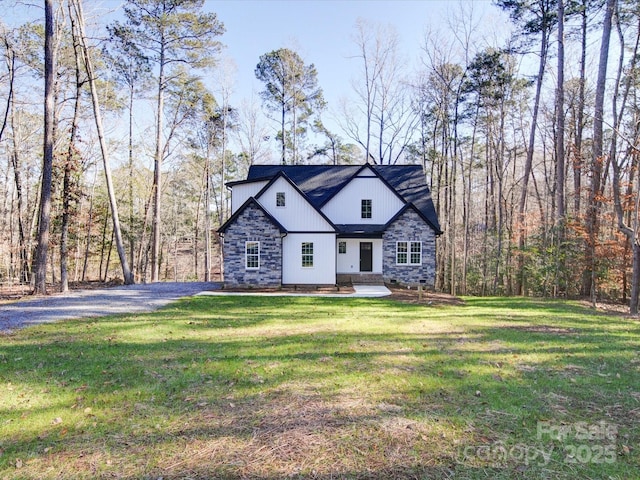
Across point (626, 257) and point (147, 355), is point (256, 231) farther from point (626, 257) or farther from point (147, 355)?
point (626, 257)

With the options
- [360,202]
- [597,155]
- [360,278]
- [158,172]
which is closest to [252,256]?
[360,278]

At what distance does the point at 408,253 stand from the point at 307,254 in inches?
206

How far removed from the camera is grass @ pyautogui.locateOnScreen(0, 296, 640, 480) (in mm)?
2674

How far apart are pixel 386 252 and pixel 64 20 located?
1672 cm

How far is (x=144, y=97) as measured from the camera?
19156 mm

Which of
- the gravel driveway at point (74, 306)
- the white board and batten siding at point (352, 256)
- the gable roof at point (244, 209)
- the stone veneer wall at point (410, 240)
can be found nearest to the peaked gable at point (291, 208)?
the gable roof at point (244, 209)

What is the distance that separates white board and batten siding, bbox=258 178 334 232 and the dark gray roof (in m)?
2.03

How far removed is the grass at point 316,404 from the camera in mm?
2674

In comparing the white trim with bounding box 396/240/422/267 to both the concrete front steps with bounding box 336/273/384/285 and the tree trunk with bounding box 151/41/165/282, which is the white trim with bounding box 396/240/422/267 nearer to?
the concrete front steps with bounding box 336/273/384/285

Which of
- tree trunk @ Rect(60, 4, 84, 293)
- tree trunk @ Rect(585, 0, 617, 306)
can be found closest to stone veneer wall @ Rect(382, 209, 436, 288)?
tree trunk @ Rect(585, 0, 617, 306)

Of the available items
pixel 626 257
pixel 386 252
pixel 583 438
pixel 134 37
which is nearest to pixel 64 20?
pixel 134 37

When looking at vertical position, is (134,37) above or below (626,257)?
above

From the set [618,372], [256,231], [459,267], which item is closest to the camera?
[618,372]

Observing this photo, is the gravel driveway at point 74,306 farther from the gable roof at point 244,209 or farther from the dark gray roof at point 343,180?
the dark gray roof at point 343,180
